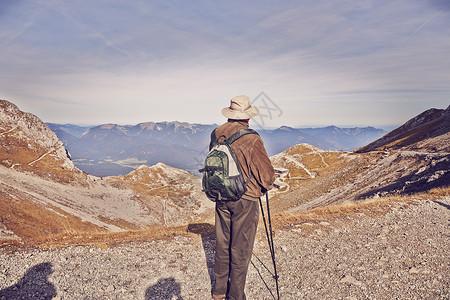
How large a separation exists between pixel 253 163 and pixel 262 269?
15.8 feet

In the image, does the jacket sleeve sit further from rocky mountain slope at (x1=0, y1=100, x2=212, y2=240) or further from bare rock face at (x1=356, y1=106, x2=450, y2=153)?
bare rock face at (x1=356, y1=106, x2=450, y2=153)

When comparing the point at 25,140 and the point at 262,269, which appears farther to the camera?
the point at 25,140

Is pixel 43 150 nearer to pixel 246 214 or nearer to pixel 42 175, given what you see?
pixel 42 175

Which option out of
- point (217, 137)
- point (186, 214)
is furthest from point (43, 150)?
point (217, 137)

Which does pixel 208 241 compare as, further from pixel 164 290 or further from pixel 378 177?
pixel 378 177

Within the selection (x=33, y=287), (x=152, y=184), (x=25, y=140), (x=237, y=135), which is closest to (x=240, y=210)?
(x=237, y=135)

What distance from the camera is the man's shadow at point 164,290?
6.40m

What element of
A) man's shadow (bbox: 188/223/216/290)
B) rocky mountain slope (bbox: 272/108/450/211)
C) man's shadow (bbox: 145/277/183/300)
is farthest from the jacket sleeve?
rocky mountain slope (bbox: 272/108/450/211)

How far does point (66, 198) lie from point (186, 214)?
111 feet

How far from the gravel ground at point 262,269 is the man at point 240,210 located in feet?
4.28

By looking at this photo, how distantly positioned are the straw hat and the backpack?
1.00 metres

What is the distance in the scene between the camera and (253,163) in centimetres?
565

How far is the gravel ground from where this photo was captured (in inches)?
257

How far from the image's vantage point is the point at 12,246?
824 cm
